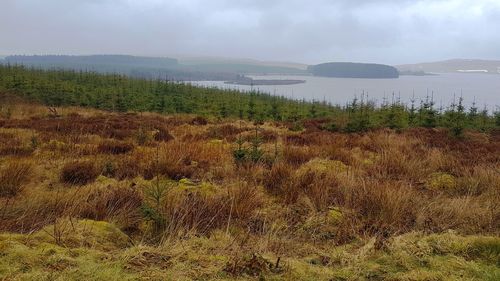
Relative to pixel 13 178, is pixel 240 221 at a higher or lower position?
lower

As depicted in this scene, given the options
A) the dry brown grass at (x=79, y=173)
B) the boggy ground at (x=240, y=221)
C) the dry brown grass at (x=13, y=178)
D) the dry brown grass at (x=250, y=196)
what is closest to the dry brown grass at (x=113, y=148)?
the dry brown grass at (x=250, y=196)

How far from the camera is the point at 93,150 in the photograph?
24.2 ft

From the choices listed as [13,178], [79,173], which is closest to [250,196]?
[79,173]

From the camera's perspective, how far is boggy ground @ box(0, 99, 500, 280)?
2.47 m

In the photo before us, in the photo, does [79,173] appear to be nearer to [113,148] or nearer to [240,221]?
[113,148]

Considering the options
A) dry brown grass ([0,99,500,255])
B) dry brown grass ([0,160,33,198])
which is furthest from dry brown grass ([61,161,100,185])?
dry brown grass ([0,160,33,198])

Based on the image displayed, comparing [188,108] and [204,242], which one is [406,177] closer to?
[204,242]

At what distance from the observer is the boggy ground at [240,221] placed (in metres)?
2.47

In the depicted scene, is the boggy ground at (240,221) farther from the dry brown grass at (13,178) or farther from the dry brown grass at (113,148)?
the dry brown grass at (113,148)

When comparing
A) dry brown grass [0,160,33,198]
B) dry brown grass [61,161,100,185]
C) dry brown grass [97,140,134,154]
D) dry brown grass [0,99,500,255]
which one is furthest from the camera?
dry brown grass [97,140,134,154]

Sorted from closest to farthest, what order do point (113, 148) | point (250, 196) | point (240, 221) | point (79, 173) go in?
point (240, 221)
point (250, 196)
point (79, 173)
point (113, 148)

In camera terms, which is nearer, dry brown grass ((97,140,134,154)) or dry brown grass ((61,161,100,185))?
dry brown grass ((61,161,100,185))

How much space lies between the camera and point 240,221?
3.71m

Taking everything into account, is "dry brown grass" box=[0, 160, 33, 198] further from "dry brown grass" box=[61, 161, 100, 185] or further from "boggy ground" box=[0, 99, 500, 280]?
"dry brown grass" box=[61, 161, 100, 185]
